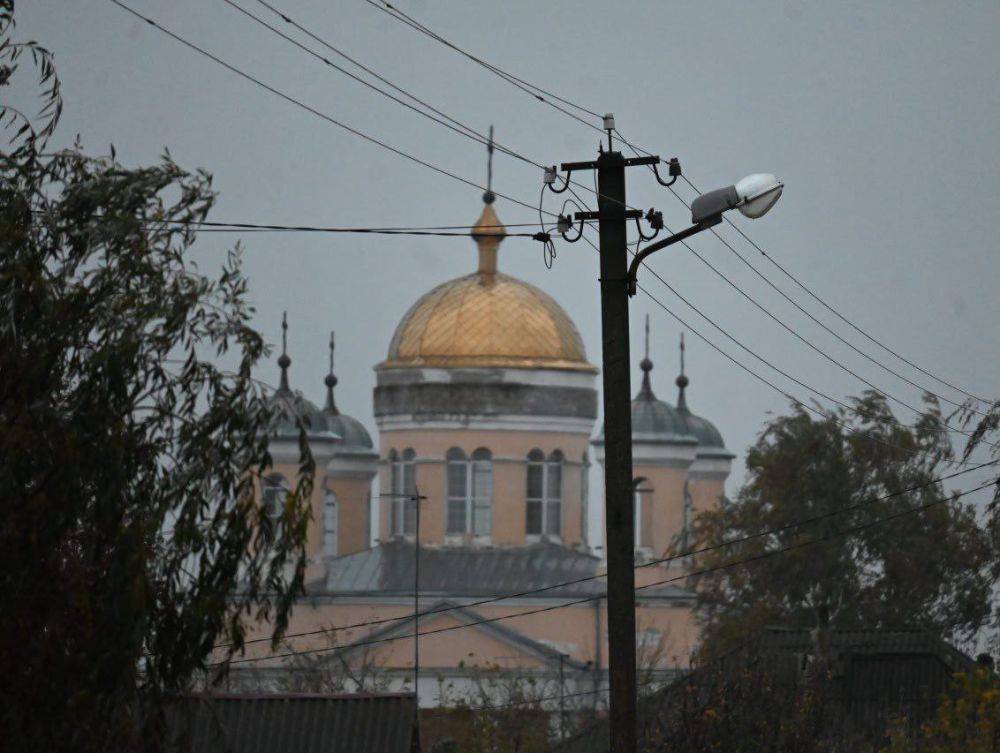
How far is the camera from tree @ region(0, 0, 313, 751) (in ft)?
52.1

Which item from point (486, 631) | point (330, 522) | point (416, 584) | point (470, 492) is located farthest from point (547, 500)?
point (416, 584)

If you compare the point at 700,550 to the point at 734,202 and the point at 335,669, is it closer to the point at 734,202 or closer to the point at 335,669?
the point at 335,669

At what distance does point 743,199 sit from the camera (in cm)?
1969

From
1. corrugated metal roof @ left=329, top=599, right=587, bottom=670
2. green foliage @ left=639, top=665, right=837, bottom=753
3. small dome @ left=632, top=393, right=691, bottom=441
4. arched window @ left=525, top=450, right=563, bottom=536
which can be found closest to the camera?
green foliage @ left=639, top=665, right=837, bottom=753

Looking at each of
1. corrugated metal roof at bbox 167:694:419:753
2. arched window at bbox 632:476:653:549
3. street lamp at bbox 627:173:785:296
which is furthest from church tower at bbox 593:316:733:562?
street lamp at bbox 627:173:785:296

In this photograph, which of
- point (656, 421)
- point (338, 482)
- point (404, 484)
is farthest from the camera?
point (338, 482)

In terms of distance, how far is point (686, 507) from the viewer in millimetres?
77625

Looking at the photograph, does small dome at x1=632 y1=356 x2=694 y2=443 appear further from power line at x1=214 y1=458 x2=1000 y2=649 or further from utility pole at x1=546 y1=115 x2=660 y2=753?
utility pole at x1=546 y1=115 x2=660 y2=753

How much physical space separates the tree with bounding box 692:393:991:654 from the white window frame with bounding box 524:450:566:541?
13945 millimetres

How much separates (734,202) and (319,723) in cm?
1509

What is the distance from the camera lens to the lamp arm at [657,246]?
19.3 m

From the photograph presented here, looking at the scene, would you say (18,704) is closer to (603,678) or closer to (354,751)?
(354,751)

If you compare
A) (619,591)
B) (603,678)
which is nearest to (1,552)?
(619,591)

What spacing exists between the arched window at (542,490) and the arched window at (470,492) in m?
1.19
